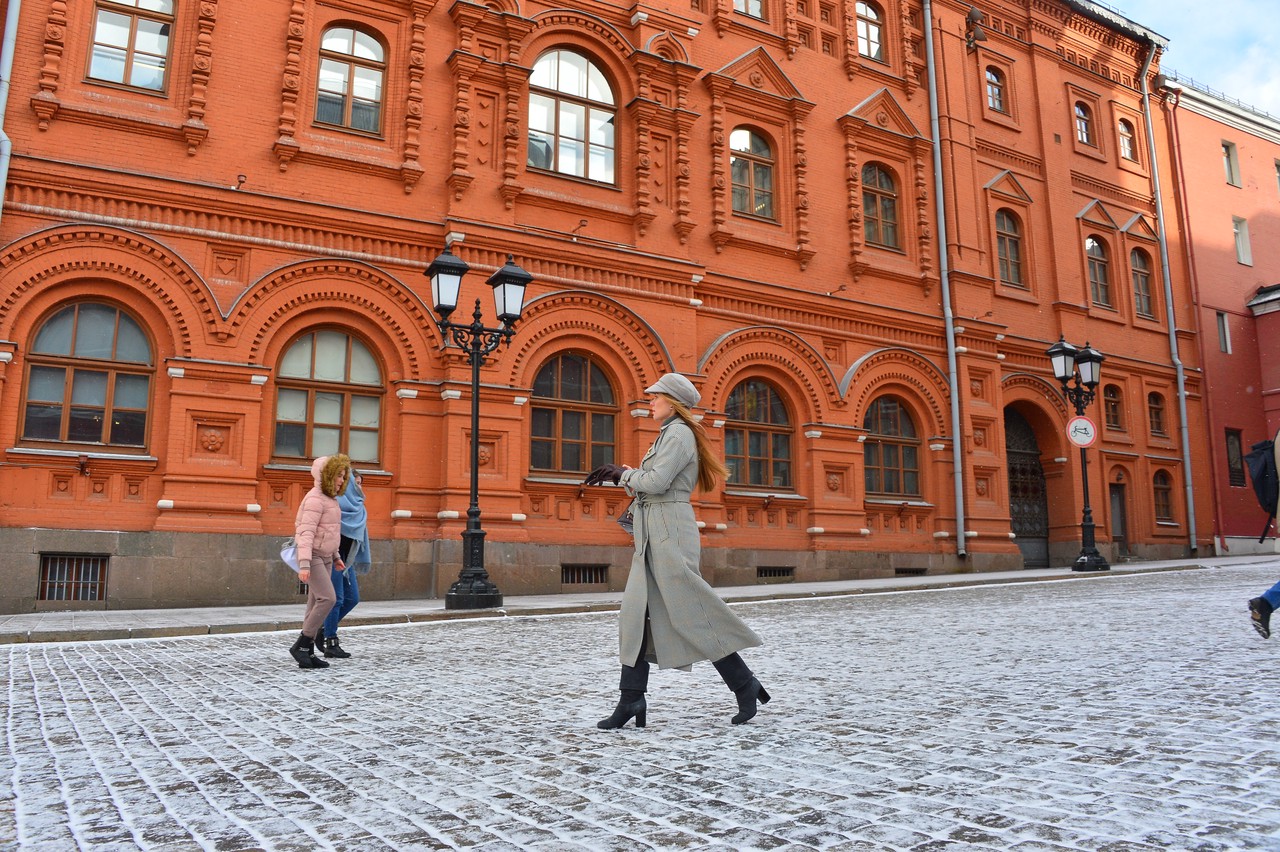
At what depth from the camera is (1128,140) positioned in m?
28.0

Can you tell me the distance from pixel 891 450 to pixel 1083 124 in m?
13.1

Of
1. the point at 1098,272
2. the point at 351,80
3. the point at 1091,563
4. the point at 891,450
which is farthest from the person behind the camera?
the point at 1098,272

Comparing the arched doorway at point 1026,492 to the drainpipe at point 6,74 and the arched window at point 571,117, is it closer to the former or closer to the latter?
the arched window at point 571,117

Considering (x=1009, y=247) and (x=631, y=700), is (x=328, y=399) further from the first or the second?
(x=1009, y=247)

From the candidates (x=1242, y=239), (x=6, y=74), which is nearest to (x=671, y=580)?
(x=6, y=74)

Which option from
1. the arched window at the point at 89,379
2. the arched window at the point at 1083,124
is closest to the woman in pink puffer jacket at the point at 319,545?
the arched window at the point at 89,379

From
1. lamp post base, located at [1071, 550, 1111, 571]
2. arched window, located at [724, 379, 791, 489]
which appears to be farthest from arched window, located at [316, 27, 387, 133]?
lamp post base, located at [1071, 550, 1111, 571]

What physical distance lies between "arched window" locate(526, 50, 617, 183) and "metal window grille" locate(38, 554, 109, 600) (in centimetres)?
1002

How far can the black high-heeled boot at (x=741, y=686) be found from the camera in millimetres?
4949

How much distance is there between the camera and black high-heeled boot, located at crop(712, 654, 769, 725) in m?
4.95

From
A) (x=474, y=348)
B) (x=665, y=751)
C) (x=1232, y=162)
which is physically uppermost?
(x=1232, y=162)

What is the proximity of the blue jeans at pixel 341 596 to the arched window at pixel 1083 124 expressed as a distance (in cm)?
2538

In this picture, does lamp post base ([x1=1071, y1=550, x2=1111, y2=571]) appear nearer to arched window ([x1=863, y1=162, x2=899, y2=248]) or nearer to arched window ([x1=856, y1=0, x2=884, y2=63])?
arched window ([x1=863, y1=162, x2=899, y2=248])

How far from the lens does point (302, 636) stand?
305 inches
